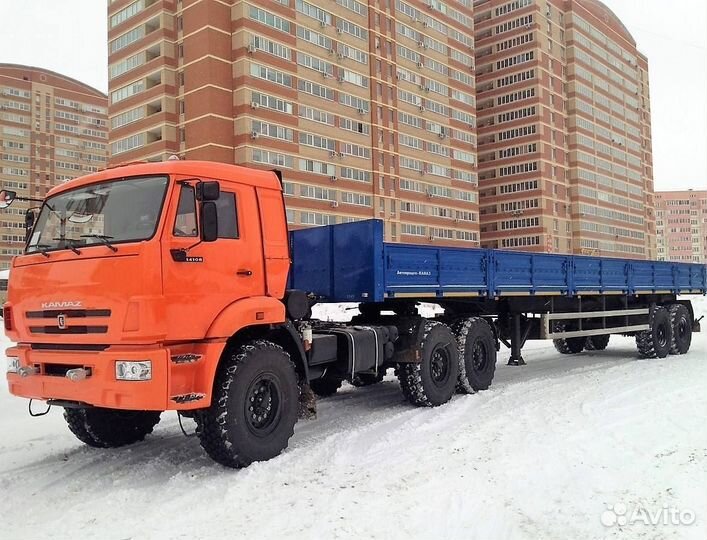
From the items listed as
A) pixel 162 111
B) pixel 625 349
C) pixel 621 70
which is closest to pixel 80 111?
pixel 162 111

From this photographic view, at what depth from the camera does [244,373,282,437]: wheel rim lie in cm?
604

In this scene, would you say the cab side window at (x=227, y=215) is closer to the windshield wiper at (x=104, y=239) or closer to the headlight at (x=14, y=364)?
the windshield wiper at (x=104, y=239)

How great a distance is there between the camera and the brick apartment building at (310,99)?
49219 mm

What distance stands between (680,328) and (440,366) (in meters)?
9.65

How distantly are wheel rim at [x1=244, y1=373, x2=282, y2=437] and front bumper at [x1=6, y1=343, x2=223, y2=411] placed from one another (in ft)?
2.12

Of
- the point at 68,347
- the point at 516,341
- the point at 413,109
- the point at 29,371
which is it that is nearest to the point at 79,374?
the point at 68,347

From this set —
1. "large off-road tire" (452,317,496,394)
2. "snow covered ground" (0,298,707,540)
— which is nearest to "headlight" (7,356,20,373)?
"snow covered ground" (0,298,707,540)

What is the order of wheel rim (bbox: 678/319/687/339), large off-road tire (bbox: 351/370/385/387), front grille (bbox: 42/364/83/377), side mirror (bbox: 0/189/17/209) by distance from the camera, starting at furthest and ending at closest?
wheel rim (bbox: 678/319/687/339), large off-road tire (bbox: 351/370/385/387), side mirror (bbox: 0/189/17/209), front grille (bbox: 42/364/83/377)

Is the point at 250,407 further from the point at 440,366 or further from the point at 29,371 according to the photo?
the point at 440,366

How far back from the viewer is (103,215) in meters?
5.71

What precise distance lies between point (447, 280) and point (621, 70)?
9906 cm

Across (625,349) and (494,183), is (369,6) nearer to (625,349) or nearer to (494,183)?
(494,183)

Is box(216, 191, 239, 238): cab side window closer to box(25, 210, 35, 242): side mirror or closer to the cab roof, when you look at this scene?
the cab roof

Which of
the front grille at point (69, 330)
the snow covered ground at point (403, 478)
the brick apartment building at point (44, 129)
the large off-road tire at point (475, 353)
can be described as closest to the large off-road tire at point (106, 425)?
the snow covered ground at point (403, 478)
